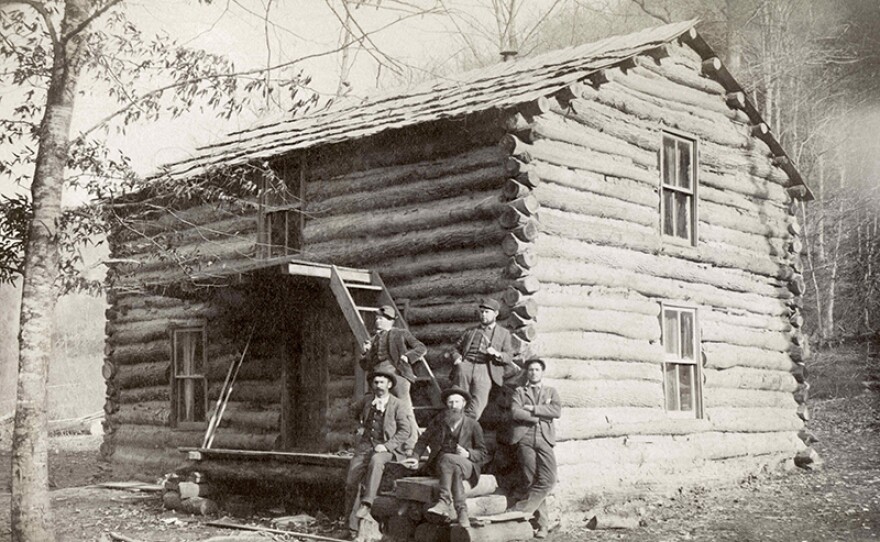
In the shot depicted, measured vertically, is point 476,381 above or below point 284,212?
below

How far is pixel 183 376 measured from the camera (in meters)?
17.1

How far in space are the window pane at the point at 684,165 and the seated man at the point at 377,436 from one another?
668 cm

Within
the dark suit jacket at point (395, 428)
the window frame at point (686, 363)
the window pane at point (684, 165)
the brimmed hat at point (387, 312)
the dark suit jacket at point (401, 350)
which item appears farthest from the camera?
the window pane at point (684, 165)

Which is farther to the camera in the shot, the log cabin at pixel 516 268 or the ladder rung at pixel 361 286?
the ladder rung at pixel 361 286

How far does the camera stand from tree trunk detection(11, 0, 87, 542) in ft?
32.9

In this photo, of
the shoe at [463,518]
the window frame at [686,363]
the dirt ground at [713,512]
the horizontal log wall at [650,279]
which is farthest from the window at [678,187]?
the shoe at [463,518]

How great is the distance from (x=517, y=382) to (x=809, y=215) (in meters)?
20.9

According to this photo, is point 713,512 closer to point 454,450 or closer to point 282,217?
point 454,450

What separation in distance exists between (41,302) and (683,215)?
981 centimetres

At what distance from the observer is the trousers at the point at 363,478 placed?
11.0 m

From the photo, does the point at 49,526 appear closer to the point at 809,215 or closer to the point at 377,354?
the point at 377,354

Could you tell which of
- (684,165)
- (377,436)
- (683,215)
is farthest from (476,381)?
(684,165)

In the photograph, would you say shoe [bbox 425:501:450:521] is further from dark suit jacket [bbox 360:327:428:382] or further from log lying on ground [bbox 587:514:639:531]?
log lying on ground [bbox 587:514:639:531]

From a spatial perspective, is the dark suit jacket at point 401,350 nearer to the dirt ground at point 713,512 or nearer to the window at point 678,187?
the dirt ground at point 713,512
